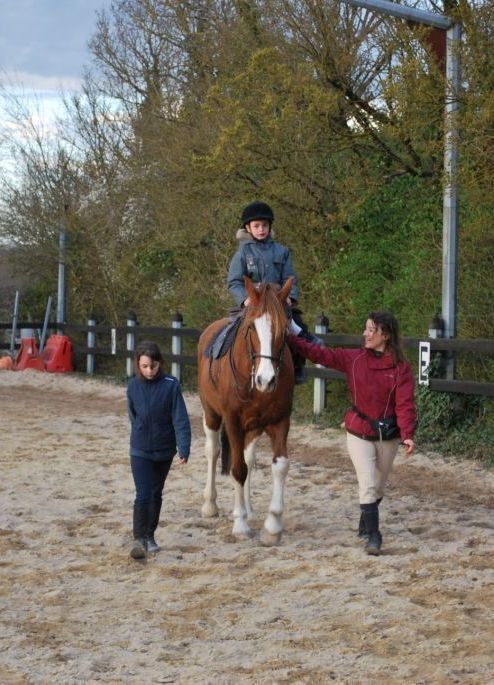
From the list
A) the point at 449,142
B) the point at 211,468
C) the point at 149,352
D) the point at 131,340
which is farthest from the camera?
the point at 131,340

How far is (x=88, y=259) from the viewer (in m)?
25.6

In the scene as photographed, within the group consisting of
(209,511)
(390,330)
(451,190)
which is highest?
(451,190)

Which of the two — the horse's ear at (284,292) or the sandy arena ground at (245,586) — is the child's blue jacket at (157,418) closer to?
the sandy arena ground at (245,586)

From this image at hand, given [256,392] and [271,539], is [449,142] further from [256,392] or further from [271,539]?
[271,539]

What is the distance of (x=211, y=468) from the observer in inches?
343

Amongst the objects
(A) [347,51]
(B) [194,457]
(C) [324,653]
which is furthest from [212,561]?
(A) [347,51]

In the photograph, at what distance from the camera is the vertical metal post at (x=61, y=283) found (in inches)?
1019

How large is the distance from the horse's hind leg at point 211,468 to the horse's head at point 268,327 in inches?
Result: 58.1

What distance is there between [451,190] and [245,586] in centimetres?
686

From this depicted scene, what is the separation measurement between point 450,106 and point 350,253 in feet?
12.5

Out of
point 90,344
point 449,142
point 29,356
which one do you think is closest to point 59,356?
point 29,356

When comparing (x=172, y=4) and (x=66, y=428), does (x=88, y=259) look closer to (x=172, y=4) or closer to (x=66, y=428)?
(x=172, y=4)

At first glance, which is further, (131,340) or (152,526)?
(131,340)

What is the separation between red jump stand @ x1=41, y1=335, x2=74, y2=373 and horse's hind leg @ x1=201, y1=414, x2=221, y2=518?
628 inches
